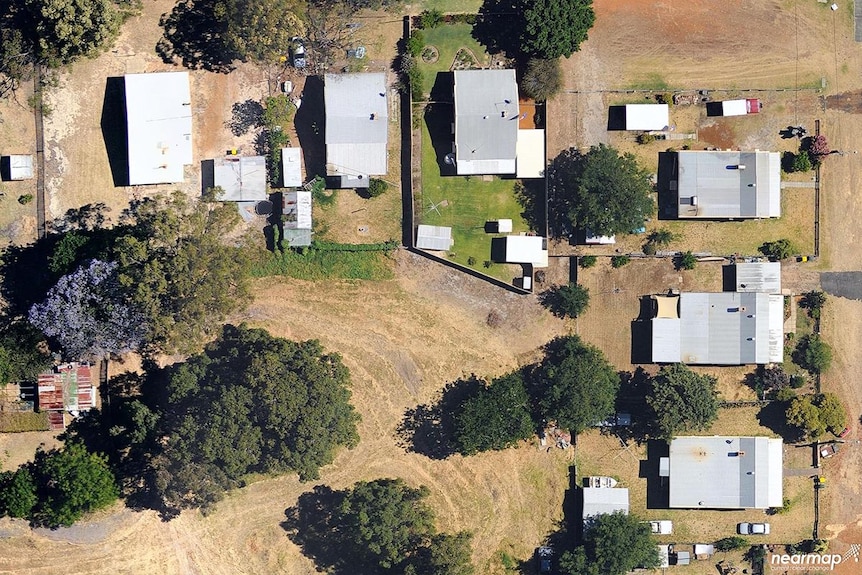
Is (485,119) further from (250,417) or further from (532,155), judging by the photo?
(250,417)

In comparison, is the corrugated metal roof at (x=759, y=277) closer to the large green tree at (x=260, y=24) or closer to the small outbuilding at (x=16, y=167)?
the large green tree at (x=260, y=24)

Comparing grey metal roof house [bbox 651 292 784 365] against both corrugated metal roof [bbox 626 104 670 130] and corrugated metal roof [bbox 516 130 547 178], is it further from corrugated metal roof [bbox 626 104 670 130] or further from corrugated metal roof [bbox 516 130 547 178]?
corrugated metal roof [bbox 516 130 547 178]

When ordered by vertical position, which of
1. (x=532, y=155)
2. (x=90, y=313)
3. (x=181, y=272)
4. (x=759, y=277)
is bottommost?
(x=90, y=313)

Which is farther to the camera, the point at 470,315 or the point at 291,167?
the point at 470,315

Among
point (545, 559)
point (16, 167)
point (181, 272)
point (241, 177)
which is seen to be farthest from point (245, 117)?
point (545, 559)

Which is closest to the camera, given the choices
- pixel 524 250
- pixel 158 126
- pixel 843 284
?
pixel 158 126

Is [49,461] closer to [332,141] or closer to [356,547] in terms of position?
[356,547]
